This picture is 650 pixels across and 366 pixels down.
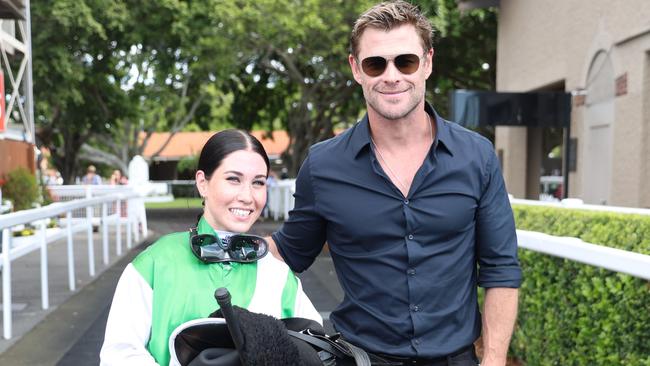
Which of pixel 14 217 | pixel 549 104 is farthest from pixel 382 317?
pixel 549 104

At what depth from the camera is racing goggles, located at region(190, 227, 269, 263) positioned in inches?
86.4

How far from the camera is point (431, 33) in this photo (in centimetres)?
243

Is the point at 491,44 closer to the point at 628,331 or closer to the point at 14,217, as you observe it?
the point at 14,217

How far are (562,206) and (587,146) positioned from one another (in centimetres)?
693

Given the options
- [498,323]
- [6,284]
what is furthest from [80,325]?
[498,323]

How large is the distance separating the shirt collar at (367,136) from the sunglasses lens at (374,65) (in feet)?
0.62

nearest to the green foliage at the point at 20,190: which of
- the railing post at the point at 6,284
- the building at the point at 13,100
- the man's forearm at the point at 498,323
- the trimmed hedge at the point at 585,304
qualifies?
the building at the point at 13,100

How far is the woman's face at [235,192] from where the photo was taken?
229 cm

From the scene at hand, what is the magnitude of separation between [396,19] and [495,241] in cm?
71

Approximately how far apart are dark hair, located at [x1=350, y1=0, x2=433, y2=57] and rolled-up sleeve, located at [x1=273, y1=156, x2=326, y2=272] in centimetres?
47

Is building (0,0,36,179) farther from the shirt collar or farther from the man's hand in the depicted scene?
the shirt collar

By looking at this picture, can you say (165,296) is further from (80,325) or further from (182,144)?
(182,144)

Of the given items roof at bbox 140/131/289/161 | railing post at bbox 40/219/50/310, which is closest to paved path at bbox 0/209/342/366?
railing post at bbox 40/219/50/310

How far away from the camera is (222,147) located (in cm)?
232
